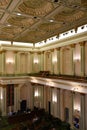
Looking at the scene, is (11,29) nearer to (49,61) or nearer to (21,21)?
(21,21)

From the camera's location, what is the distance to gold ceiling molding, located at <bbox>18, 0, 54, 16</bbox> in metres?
7.46

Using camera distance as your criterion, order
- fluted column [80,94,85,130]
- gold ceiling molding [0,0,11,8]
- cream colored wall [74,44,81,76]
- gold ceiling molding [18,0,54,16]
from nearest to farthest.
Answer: gold ceiling molding [0,0,11,8], gold ceiling molding [18,0,54,16], fluted column [80,94,85,130], cream colored wall [74,44,81,76]

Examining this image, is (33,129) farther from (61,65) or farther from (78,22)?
(78,22)

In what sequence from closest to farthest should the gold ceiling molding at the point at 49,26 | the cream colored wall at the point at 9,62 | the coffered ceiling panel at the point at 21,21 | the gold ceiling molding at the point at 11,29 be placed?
the coffered ceiling panel at the point at 21,21, the gold ceiling molding at the point at 49,26, the gold ceiling molding at the point at 11,29, the cream colored wall at the point at 9,62

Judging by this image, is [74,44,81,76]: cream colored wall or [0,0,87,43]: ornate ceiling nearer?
[0,0,87,43]: ornate ceiling

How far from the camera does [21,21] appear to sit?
10.2m

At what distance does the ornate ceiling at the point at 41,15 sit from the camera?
7.51 m

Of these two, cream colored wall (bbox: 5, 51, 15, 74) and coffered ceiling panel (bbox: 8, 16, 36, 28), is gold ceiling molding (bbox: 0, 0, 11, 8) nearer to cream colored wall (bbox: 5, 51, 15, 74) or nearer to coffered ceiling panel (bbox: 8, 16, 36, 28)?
coffered ceiling panel (bbox: 8, 16, 36, 28)

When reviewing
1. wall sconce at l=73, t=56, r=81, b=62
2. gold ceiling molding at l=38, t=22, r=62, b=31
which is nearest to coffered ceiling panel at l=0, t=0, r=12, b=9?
gold ceiling molding at l=38, t=22, r=62, b=31

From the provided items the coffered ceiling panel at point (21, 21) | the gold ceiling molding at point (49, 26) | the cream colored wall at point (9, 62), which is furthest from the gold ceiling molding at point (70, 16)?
the cream colored wall at point (9, 62)

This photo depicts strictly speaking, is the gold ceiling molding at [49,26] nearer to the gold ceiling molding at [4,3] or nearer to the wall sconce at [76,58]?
the wall sconce at [76,58]

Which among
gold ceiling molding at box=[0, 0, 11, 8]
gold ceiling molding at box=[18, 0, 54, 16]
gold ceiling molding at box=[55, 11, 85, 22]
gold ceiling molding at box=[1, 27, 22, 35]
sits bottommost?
gold ceiling molding at box=[1, 27, 22, 35]

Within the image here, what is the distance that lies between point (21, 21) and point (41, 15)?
177cm

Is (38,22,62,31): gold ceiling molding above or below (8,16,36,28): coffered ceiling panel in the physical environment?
below
